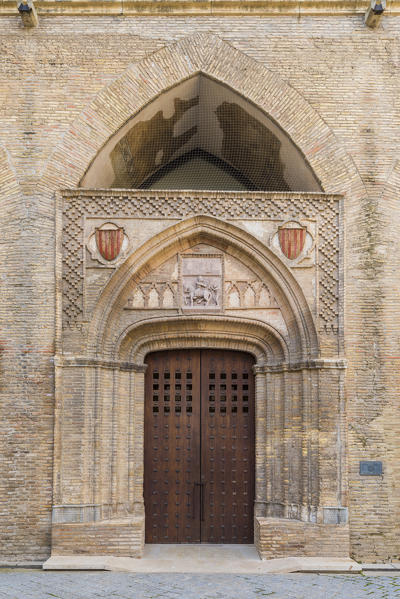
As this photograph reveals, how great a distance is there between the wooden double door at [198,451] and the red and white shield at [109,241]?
178cm

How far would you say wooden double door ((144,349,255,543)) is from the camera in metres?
8.90

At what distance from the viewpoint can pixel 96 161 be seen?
29.6ft

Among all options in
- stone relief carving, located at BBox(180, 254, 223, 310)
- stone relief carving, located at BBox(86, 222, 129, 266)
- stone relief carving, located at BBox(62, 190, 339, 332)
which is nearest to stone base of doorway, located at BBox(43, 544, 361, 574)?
stone relief carving, located at BBox(62, 190, 339, 332)

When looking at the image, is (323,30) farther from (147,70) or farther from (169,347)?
(169,347)

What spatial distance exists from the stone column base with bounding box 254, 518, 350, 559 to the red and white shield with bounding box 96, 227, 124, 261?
4.18 m

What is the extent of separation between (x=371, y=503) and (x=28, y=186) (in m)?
6.43

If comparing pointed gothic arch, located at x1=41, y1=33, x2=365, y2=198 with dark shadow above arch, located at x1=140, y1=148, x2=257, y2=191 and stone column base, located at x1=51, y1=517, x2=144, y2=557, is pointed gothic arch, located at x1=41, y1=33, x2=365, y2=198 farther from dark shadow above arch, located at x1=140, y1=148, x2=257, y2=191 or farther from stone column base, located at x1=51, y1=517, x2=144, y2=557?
stone column base, located at x1=51, y1=517, x2=144, y2=557

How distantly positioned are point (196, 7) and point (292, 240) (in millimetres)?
3680

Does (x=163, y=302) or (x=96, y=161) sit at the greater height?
(x=96, y=161)

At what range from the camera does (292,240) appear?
8656 millimetres

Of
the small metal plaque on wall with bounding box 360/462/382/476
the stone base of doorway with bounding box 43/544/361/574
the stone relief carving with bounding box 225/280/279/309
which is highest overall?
the stone relief carving with bounding box 225/280/279/309

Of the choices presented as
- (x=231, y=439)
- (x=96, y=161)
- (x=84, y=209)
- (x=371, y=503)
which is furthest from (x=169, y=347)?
(x=371, y=503)

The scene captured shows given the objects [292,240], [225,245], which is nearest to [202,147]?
[225,245]

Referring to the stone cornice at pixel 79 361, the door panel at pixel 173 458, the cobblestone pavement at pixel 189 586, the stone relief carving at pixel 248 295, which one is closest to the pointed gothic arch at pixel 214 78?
the stone relief carving at pixel 248 295
